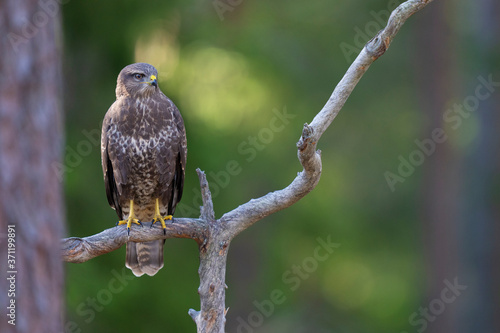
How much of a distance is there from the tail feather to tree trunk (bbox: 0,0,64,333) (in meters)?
3.10

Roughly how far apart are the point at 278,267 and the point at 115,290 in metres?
5.31

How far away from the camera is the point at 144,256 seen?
5.82 meters

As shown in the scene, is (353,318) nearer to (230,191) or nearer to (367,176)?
(367,176)

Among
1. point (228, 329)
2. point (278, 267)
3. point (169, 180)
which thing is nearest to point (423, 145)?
point (278, 267)

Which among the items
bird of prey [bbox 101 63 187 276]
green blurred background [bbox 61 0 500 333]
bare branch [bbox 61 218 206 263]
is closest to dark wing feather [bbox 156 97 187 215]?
bird of prey [bbox 101 63 187 276]

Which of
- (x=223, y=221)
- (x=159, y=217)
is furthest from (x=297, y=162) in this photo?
(x=223, y=221)

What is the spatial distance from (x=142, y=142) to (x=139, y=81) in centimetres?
50

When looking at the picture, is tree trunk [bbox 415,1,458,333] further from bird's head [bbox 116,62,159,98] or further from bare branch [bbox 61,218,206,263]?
bare branch [bbox 61,218,206,263]

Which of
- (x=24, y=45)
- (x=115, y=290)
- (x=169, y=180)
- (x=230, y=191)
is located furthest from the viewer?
(x=230, y=191)

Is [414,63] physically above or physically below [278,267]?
above

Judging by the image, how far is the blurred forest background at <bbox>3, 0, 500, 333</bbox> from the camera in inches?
312

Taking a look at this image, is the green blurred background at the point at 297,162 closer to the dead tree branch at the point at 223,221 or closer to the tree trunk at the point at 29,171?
the dead tree branch at the point at 223,221

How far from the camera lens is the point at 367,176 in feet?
45.2

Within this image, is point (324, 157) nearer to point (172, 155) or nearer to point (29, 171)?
point (172, 155)
